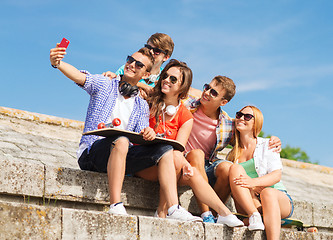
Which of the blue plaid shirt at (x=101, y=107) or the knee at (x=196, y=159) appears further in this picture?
the knee at (x=196, y=159)

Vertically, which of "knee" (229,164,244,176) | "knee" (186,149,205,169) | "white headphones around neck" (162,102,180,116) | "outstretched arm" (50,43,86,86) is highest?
"outstretched arm" (50,43,86,86)

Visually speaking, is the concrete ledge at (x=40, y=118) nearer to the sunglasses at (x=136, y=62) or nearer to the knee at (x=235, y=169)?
the sunglasses at (x=136, y=62)

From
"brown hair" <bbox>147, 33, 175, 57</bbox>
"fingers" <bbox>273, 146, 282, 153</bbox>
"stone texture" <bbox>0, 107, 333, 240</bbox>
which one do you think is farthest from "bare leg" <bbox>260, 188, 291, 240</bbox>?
"brown hair" <bbox>147, 33, 175, 57</bbox>

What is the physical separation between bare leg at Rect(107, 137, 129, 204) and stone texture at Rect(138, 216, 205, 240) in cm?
31

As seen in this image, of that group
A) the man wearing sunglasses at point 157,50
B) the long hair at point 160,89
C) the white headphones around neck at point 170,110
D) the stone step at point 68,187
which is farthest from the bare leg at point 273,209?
the man wearing sunglasses at point 157,50

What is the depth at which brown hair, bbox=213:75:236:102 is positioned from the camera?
15.6 ft

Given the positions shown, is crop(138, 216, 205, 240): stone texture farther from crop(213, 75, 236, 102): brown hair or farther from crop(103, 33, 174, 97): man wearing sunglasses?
crop(103, 33, 174, 97): man wearing sunglasses

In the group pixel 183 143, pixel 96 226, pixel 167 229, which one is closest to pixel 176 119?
pixel 183 143

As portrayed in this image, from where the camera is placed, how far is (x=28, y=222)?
2992 millimetres

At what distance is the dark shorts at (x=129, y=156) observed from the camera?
378 centimetres

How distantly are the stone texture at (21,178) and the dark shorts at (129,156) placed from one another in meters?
0.43

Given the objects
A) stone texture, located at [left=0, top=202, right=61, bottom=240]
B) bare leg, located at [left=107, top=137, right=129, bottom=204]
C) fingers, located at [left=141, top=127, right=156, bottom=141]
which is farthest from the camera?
fingers, located at [left=141, top=127, right=156, bottom=141]

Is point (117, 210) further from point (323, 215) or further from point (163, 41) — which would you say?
point (323, 215)

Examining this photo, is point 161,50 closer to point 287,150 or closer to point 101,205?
point 101,205
